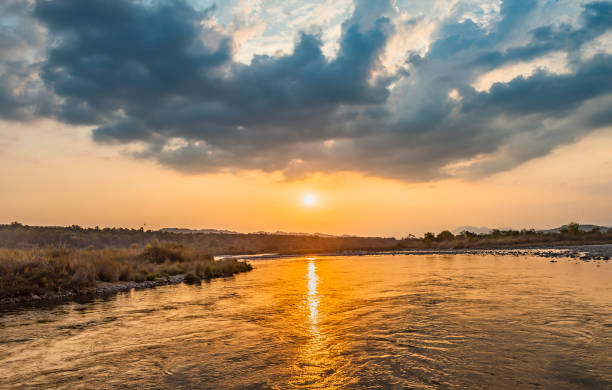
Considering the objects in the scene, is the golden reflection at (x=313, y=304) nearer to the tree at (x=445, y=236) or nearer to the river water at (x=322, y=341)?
the river water at (x=322, y=341)

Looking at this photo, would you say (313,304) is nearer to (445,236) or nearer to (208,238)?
(445,236)

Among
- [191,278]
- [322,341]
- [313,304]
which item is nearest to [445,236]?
[191,278]

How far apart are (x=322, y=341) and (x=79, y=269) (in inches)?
806

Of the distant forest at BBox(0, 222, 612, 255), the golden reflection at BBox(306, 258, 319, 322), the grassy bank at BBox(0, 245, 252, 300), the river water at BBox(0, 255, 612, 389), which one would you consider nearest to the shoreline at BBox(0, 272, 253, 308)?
the grassy bank at BBox(0, 245, 252, 300)

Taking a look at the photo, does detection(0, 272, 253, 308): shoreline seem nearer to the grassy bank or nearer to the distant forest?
the grassy bank

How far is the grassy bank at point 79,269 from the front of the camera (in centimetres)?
2153

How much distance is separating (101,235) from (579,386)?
90.6 meters

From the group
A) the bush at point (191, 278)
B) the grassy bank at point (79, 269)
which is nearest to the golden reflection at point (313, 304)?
the bush at point (191, 278)


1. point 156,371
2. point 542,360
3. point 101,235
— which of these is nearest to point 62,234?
point 101,235

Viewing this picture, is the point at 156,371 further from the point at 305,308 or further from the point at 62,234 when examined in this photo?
the point at 62,234

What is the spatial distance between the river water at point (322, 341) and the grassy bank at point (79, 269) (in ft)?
11.8

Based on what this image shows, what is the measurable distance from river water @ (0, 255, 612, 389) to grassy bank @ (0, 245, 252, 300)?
11.8 ft

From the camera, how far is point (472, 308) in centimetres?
1647

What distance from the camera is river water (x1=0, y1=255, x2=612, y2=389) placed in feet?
28.8
